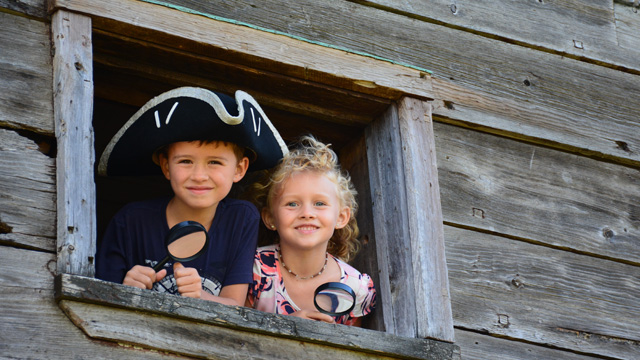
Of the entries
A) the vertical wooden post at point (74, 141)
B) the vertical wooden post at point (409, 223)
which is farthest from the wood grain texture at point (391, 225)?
the vertical wooden post at point (74, 141)

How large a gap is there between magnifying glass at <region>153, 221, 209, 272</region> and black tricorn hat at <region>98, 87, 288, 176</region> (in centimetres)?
48

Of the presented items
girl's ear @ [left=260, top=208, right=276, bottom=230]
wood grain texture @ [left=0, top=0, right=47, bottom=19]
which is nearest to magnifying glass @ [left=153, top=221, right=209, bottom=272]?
wood grain texture @ [left=0, top=0, right=47, bottom=19]

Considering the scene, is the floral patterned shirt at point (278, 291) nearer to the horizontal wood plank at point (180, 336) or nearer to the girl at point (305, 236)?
the girl at point (305, 236)

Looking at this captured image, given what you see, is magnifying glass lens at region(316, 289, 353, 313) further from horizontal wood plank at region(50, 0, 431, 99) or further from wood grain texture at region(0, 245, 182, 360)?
horizontal wood plank at region(50, 0, 431, 99)

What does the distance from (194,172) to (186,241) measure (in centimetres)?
53

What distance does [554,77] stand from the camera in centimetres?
349

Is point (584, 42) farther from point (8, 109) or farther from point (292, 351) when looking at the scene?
point (8, 109)

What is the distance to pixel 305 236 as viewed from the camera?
312cm

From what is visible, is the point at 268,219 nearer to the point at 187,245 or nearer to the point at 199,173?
the point at 199,173

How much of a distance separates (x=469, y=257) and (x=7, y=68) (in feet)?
5.42

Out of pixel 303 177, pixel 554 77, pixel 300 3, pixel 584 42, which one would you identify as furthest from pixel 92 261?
pixel 584 42

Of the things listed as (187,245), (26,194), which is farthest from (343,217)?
(26,194)

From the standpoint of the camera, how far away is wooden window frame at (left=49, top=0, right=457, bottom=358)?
7.80ft

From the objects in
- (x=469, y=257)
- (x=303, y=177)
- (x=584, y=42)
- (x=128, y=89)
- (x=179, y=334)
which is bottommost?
(x=179, y=334)
